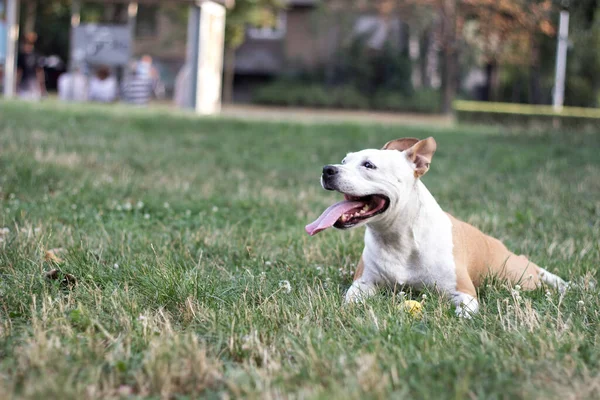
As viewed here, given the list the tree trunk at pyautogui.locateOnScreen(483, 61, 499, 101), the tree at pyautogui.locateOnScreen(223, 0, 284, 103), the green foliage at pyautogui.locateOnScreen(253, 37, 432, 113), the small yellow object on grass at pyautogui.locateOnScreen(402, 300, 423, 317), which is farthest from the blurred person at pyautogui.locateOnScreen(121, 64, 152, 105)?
the tree trunk at pyautogui.locateOnScreen(483, 61, 499, 101)

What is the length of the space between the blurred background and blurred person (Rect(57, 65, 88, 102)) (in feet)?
21.1

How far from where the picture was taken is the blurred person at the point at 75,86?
79.8 ft

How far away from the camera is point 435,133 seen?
14.7 metres

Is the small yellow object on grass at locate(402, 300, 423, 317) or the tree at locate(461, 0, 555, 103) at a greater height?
the tree at locate(461, 0, 555, 103)

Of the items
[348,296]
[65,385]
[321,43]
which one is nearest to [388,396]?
[65,385]

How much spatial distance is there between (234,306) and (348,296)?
74cm

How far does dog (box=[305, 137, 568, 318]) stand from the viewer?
154 inches

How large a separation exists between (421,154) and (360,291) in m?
0.92

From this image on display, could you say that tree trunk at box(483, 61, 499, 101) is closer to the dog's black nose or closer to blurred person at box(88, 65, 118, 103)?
blurred person at box(88, 65, 118, 103)

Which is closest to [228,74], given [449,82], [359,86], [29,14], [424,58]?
[359,86]

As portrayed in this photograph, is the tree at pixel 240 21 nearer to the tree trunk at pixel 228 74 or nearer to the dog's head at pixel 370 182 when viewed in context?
the tree trunk at pixel 228 74

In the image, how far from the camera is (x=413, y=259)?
4180 millimetres

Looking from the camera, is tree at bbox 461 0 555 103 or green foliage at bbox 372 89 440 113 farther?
green foliage at bbox 372 89 440 113

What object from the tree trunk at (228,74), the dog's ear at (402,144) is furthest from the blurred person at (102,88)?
the dog's ear at (402,144)
